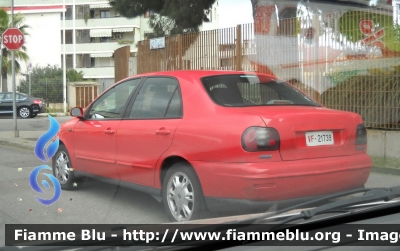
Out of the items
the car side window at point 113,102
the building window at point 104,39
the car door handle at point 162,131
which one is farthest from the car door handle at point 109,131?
the building window at point 104,39

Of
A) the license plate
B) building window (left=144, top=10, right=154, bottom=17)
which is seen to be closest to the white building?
building window (left=144, top=10, right=154, bottom=17)

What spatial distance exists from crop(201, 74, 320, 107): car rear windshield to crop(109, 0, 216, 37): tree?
4454 millimetres

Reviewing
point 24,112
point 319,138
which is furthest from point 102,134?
point 24,112

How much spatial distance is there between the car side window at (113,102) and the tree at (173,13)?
373 centimetres

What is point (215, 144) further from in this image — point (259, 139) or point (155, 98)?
point (155, 98)

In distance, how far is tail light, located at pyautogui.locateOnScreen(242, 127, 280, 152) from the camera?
4.34 meters

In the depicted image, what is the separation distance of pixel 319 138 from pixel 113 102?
2138mm

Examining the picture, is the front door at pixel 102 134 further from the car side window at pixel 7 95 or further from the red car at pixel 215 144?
the car side window at pixel 7 95

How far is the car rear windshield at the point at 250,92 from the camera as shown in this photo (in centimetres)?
482

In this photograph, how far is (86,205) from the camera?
4.67 meters

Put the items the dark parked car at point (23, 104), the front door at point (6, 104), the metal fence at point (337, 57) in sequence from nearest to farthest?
1. the metal fence at point (337, 57)
2. the dark parked car at point (23, 104)
3. the front door at point (6, 104)

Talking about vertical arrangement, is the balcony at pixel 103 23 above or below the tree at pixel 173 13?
below

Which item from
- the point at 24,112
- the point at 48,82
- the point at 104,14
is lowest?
the point at 24,112

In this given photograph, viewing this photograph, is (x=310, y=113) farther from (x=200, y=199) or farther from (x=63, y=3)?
(x=63, y=3)
